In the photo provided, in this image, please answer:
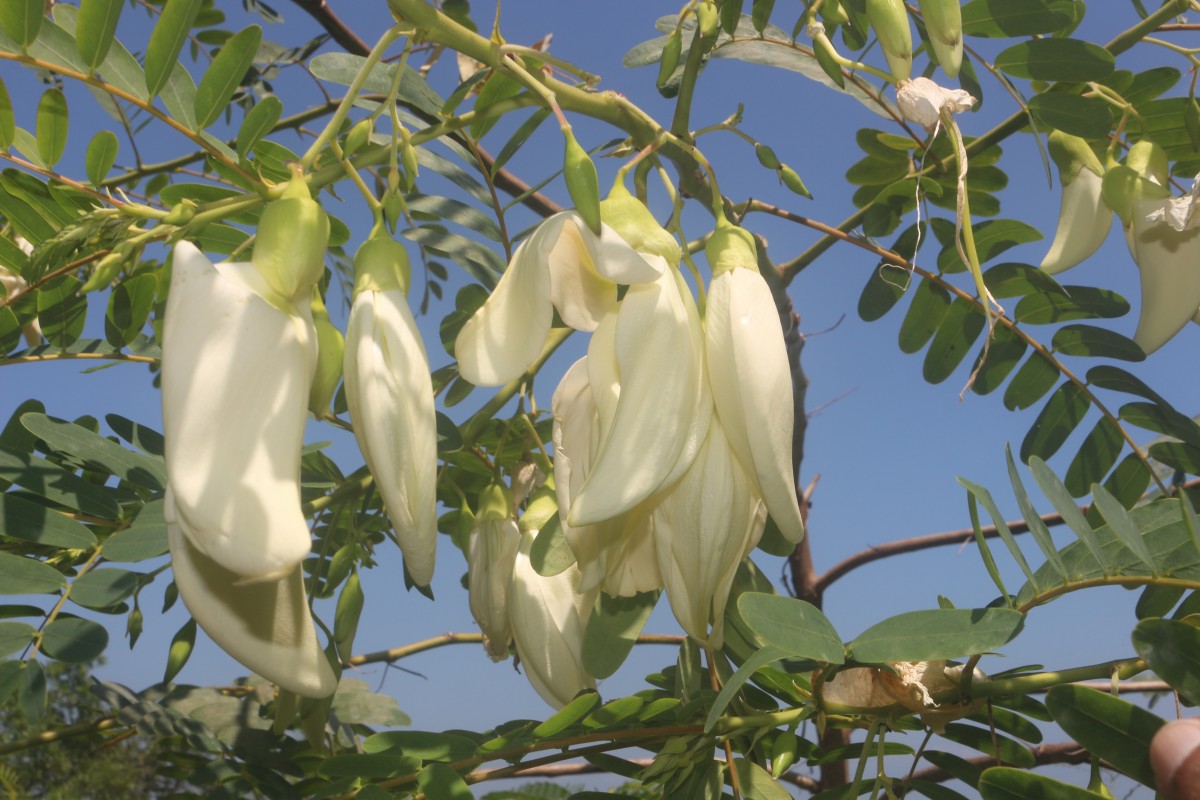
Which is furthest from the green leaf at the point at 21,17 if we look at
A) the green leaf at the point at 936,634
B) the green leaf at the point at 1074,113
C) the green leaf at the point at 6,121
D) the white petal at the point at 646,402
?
the green leaf at the point at 1074,113

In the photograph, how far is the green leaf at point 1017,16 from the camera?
2.68 ft

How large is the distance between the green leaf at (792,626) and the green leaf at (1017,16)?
0.55 m

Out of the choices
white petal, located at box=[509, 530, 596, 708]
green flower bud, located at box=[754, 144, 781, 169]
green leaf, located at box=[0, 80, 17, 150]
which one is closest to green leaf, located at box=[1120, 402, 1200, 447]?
green flower bud, located at box=[754, 144, 781, 169]

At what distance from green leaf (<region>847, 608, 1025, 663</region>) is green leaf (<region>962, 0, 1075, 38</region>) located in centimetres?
53

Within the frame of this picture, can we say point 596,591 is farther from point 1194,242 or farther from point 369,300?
point 1194,242

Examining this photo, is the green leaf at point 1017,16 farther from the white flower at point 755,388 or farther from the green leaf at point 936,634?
the green leaf at point 936,634

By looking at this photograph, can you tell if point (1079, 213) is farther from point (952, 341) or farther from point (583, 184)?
point (583, 184)

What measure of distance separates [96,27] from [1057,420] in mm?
924

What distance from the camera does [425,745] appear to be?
0.67 metres

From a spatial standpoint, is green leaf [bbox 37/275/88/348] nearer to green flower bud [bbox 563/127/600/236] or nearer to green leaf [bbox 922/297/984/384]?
green flower bud [bbox 563/127/600/236]

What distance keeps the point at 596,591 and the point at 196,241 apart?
48 centimetres

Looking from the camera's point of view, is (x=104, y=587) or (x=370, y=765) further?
(x=104, y=587)

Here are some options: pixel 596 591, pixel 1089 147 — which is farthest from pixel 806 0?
pixel 596 591

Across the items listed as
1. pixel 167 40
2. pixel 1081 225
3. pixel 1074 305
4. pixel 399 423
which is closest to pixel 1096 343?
pixel 1074 305
